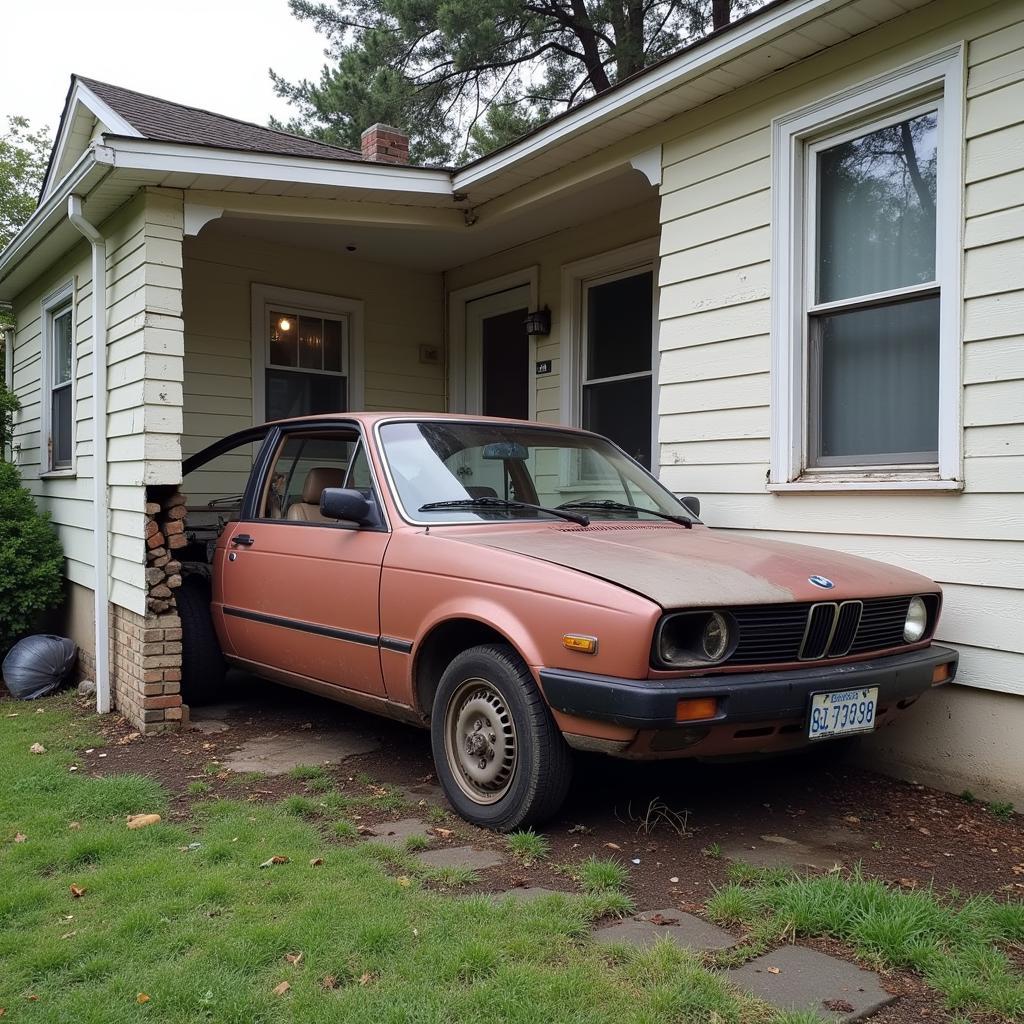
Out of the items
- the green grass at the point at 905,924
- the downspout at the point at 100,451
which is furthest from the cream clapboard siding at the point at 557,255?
the green grass at the point at 905,924

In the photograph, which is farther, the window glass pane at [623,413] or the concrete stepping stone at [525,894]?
the window glass pane at [623,413]

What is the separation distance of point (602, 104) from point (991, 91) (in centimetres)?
222

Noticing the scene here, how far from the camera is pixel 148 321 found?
18.7ft

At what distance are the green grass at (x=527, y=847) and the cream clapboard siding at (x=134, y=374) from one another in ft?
10.3

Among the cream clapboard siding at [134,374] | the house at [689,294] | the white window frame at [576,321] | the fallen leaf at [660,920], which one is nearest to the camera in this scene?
the fallen leaf at [660,920]

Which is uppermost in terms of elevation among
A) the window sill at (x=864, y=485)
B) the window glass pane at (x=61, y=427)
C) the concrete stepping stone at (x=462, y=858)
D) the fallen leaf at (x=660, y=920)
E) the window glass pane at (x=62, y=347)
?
the window glass pane at (x=62, y=347)

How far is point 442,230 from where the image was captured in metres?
7.45

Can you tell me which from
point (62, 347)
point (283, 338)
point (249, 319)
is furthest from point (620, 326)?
point (62, 347)

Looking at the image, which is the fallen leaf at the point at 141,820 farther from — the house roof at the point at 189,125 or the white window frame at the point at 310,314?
the white window frame at the point at 310,314

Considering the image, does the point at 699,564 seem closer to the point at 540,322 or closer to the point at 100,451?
the point at 100,451

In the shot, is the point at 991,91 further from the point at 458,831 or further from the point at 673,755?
the point at 458,831

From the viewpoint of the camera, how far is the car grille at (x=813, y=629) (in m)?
3.36

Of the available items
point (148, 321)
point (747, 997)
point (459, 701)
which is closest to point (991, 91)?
point (459, 701)

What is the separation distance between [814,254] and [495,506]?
7.38ft
